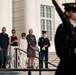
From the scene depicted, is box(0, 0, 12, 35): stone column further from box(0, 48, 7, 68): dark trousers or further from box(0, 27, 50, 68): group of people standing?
box(0, 48, 7, 68): dark trousers

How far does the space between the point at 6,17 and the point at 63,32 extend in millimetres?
17182

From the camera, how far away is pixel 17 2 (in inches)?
973

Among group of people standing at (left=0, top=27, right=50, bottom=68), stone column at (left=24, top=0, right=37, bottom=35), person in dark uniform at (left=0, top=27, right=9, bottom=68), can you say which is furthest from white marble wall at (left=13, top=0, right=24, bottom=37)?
person in dark uniform at (left=0, top=27, right=9, bottom=68)

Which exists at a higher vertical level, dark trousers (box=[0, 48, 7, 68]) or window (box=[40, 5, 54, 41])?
window (box=[40, 5, 54, 41])

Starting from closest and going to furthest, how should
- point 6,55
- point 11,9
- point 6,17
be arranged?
point 6,55 → point 6,17 → point 11,9

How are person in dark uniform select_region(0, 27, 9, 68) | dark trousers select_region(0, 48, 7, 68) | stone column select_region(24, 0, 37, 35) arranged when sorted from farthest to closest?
1. stone column select_region(24, 0, 37, 35)
2. person in dark uniform select_region(0, 27, 9, 68)
3. dark trousers select_region(0, 48, 7, 68)

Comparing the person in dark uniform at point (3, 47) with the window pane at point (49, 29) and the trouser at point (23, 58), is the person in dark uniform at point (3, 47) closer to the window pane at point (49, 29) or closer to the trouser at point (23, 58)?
the trouser at point (23, 58)

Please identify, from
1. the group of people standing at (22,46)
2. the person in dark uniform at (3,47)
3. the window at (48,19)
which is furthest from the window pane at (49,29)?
the person in dark uniform at (3,47)

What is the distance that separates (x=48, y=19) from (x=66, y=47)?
2234 cm

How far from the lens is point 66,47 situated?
15.2ft

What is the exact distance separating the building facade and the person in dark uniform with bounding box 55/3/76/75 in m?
16.9

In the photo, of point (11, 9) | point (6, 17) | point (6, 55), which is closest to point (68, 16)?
point (6, 55)

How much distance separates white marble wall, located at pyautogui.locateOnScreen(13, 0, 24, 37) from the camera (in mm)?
24172

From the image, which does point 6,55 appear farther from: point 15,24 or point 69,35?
point 69,35
